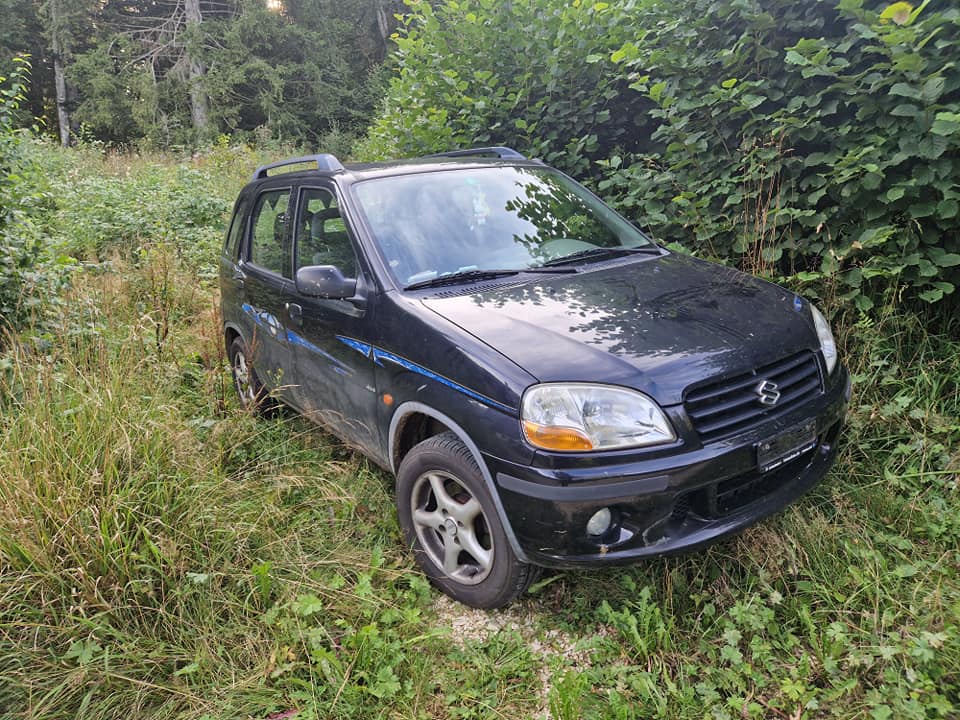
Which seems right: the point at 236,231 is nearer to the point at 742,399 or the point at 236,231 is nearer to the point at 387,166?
the point at 387,166

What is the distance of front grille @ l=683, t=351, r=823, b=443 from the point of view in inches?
88.1

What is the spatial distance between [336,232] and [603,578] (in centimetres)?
207

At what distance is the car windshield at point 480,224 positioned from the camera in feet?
10.1

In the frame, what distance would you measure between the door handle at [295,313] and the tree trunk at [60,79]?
2491cm

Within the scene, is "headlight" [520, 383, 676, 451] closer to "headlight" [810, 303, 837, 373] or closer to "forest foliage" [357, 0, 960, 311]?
"headlight" [810, 303, 837, 373]

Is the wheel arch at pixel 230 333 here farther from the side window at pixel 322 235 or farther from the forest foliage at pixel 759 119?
the forest foliage at pixel 759 119

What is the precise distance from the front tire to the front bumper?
0.55 feet

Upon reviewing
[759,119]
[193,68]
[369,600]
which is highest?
[193,68]

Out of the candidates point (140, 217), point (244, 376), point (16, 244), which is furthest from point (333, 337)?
point (140, 217)

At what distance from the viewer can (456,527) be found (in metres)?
2.64

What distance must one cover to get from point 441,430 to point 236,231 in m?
2.62

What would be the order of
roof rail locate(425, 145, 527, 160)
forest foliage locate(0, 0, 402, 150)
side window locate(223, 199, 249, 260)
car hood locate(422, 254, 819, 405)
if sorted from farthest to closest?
forest foliage locate(0, 0, 402, 150) < side window locate(223, 199, 249, 260) < roof rail locate(425, 145, 527, 160) < car hood locate(422, 254, 819, 405)

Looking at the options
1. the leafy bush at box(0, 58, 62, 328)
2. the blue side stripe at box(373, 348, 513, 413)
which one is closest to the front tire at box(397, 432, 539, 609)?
the blue side stripe at box(373, 348, 513, 413)

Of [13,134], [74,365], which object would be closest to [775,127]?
[74,365]
